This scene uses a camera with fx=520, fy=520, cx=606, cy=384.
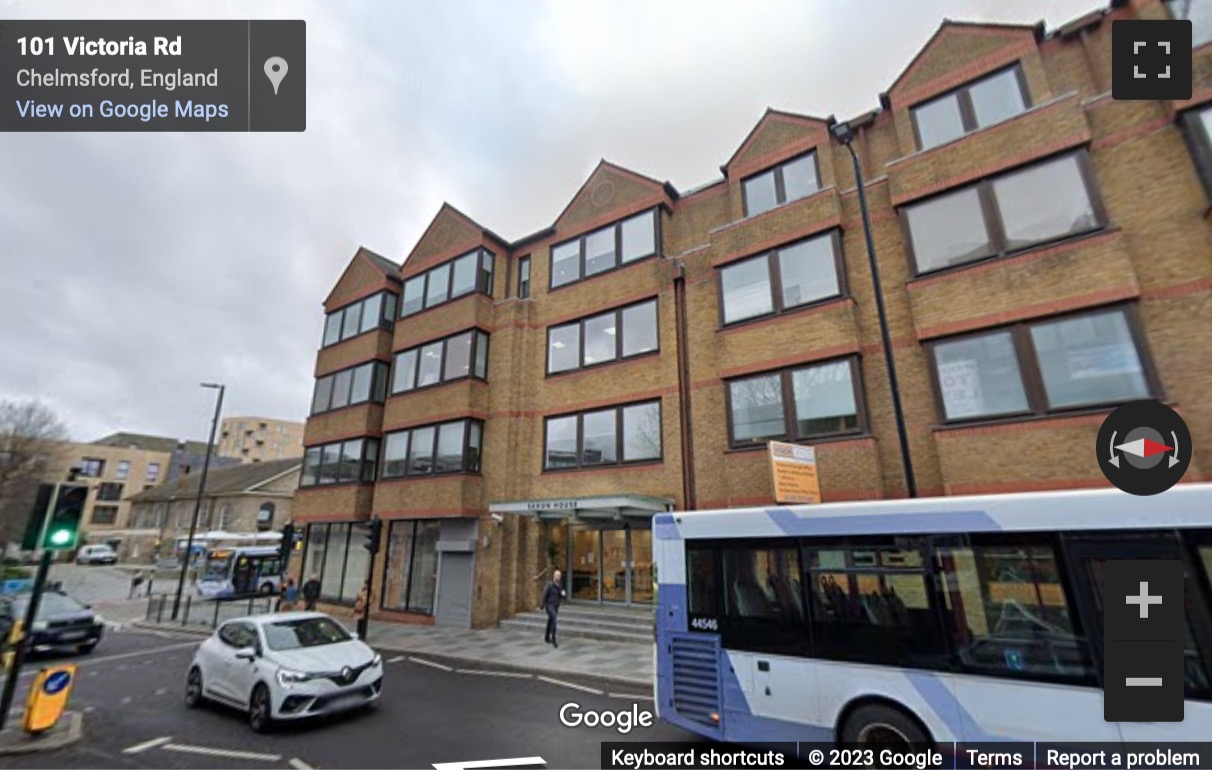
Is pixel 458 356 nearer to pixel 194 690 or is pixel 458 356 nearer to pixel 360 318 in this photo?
pixel 360 318

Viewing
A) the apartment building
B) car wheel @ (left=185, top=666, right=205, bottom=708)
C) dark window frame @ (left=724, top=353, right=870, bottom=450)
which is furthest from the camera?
the apartment building

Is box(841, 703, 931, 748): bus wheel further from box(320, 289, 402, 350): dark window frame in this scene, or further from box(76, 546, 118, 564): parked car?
box(76, 546, 118, 564): parked car

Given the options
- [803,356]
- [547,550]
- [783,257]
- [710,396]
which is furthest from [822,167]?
[547,550]

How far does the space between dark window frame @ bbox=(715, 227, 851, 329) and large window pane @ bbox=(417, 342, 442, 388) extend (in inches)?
422

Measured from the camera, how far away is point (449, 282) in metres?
20.3

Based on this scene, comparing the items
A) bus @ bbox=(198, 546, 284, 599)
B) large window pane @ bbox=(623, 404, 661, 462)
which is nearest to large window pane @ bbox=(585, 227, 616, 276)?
large window pane @ bbox=(623, 404, 661, 462)

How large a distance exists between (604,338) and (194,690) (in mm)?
12628

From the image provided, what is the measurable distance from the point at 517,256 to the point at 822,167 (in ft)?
36.9

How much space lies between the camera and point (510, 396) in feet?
58.3

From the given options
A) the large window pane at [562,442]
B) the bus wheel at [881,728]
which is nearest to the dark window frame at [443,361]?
the large window pane at [562,442]

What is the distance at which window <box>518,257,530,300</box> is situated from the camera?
19.6 m

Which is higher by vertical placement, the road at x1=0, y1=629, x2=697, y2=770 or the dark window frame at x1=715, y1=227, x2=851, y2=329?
the dark window frame at x1=715, y1=227, x2=851, y2=329

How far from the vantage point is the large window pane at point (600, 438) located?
15.8 m

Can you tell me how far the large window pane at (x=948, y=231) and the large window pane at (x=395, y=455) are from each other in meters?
17.0
